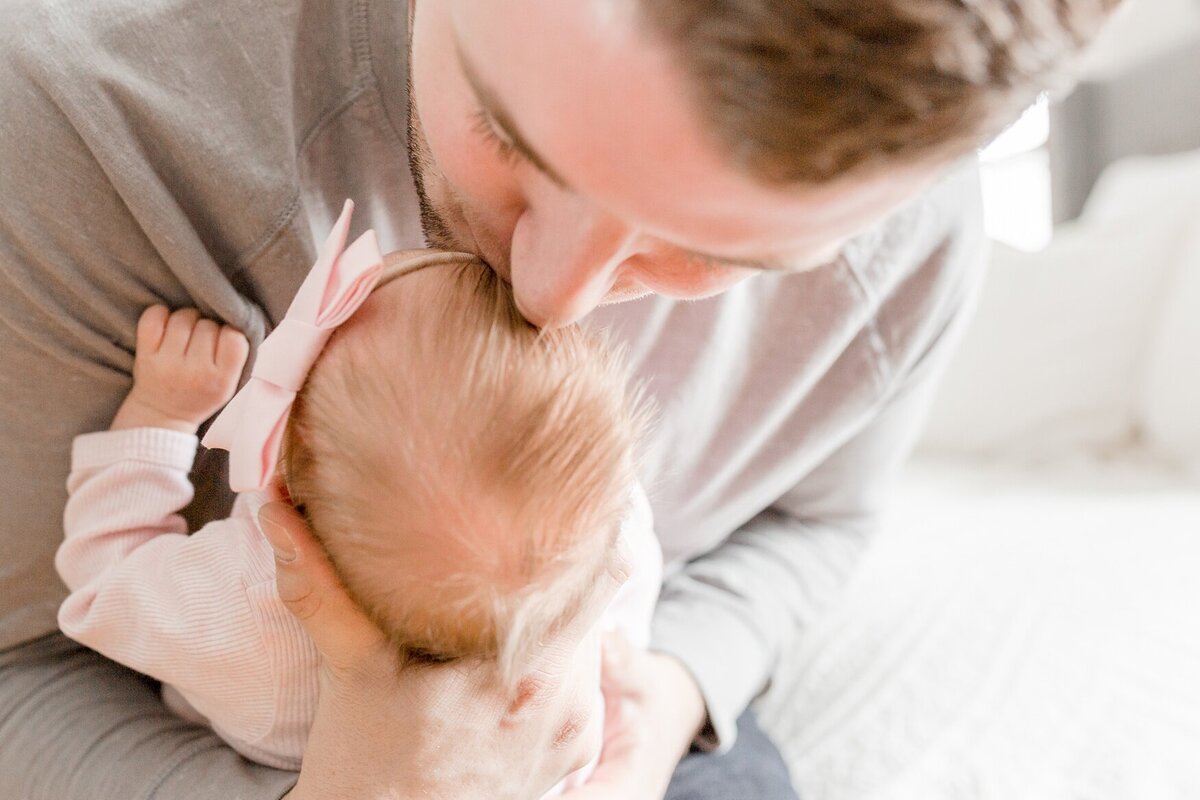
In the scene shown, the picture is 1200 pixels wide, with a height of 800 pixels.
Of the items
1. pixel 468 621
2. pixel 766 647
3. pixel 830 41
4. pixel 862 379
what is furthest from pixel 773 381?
pixel 830 41

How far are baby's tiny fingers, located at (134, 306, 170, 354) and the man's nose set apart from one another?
295 millimetres

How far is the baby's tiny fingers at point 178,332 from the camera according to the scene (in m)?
0.68

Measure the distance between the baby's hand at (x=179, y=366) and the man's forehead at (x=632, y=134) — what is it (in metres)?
0.32

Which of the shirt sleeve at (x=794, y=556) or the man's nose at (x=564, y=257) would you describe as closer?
the man's nose at (x=564, y=257)

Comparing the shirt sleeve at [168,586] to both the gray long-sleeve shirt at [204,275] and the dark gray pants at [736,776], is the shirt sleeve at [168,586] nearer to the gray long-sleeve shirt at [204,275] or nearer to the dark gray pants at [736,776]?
the gray long-sleeve shirt at [204,275]

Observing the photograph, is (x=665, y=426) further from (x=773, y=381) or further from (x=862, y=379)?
(x=862, y=379)

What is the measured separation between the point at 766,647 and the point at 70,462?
70cm

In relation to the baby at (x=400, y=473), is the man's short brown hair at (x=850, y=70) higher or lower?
higher

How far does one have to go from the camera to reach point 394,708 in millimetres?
630

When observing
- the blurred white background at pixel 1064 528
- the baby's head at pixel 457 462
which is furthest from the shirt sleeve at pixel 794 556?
the baby's head at pixel 457 462

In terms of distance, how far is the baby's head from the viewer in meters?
0.56

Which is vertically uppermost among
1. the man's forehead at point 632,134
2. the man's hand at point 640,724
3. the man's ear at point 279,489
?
the man's forehead at point 632,134

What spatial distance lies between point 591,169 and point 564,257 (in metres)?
0.07

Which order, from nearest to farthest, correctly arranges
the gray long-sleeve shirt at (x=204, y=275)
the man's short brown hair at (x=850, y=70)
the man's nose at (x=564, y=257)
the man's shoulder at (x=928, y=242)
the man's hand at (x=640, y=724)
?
the man's short brown hair at (x=850, y=70), the man's nose at (x=564, y=257), the gray long-sleeve shirt at (x=204, y=275), the man's hand at (x=640, y=724), the man's shoulder at (x=928, y=242)
